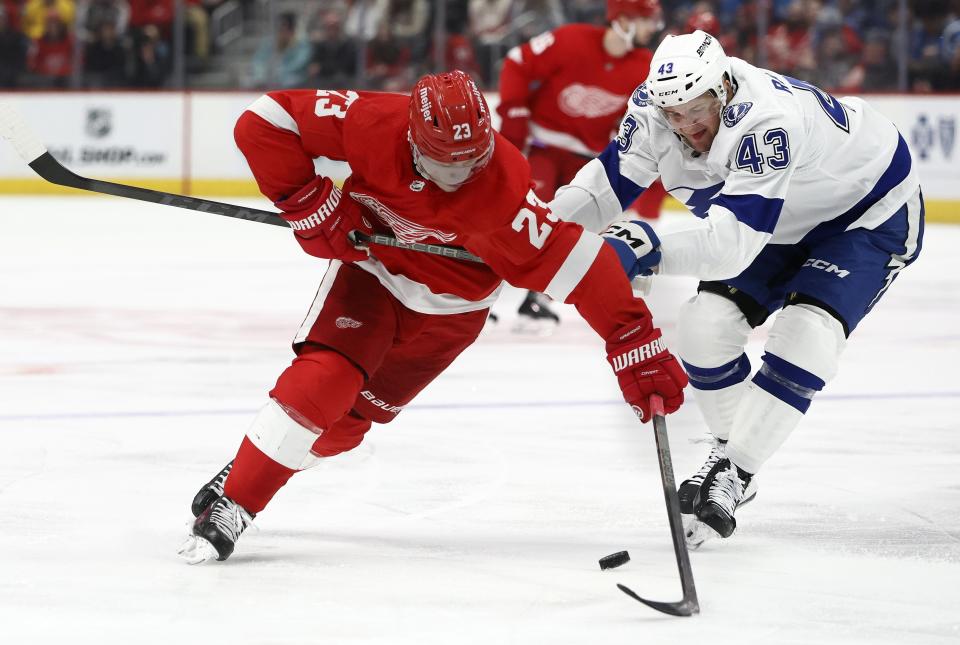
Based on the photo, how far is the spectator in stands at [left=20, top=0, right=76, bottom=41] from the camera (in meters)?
11.7

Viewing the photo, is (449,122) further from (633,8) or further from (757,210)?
(633,8)

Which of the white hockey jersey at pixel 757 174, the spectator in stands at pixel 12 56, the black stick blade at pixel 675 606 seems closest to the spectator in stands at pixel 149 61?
the spectator in stands at pixel 12 56

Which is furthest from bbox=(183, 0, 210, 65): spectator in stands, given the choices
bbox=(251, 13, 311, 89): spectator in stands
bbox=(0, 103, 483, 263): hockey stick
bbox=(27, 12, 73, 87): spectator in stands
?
bbox=(0, 103, 483, 263): hockey stick

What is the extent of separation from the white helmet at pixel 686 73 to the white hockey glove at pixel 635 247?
0.26 m

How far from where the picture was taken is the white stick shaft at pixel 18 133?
A: 3.23 meters

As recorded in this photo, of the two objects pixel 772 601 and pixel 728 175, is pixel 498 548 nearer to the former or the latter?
pixel 772 601

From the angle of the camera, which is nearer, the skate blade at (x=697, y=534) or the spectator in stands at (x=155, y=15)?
the skate blade at (x=697, y=534)

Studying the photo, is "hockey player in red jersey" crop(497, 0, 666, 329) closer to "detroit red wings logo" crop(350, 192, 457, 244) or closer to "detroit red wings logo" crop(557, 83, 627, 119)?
"detroit red wings logo" crop(557, 83, 627, 119)

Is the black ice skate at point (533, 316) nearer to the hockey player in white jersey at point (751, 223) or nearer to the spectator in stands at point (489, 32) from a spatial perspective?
the hockey player in white jersey at point (751, 223)

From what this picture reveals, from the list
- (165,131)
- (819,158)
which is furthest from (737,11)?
(819,158)

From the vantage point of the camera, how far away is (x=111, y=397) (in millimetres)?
4371

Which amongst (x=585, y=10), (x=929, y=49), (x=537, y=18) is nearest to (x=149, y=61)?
(x=537, y=18)

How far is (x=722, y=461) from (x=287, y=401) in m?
0.94

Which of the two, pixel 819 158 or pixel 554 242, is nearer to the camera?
pixel 554 242
